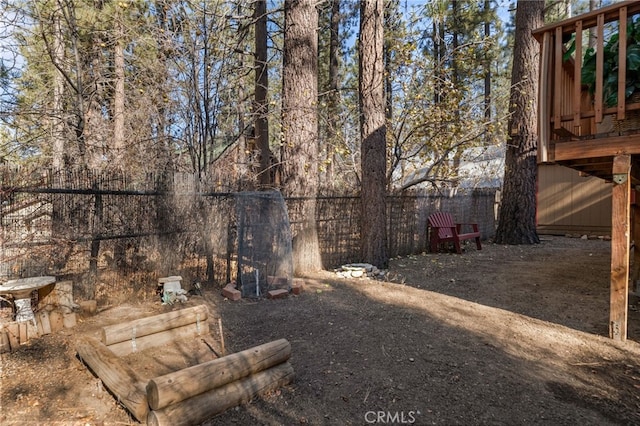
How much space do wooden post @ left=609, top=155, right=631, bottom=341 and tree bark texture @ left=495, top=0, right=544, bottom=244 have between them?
5994mm

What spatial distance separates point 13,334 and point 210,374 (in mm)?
2206

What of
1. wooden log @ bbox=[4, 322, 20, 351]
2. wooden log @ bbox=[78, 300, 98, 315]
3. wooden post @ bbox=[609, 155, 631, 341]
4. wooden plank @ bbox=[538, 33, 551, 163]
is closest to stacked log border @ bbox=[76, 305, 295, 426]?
wooden log @ bbox=[4, 322, 20, 351]

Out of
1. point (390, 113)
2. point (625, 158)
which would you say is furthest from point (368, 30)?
point (625, 158)

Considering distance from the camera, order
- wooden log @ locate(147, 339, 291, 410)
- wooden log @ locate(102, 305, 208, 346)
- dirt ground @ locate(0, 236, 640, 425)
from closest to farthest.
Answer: wooden log @ locate(147, 339, 291, 410) → dirt ground @ locate(0, 236, 640, 425) → wooden log @ locate(102, 305, 208, 346)

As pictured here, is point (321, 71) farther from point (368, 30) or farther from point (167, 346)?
point (167, 346)

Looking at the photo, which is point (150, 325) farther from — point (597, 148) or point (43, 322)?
point (597, 148)

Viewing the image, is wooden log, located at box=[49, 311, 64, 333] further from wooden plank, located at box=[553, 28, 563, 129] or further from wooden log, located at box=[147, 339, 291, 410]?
wooden plank, located at box=[553, 28, 563, 129]

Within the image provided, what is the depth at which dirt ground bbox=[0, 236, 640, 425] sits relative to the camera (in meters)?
2.39

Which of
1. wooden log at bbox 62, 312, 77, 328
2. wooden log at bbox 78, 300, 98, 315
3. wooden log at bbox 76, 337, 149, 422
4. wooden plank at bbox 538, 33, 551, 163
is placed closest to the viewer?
wooden log at bbox 76, 337, 149, 422

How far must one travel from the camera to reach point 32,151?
245 inches

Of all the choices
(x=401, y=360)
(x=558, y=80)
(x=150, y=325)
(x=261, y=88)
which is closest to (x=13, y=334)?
(x=150, y=325)

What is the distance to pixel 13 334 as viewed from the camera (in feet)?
10.6

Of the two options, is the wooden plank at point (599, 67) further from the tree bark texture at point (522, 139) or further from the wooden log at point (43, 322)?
the tree bark texture at point (522, 139)

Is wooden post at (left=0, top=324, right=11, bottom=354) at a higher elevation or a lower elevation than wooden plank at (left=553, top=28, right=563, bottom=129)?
lower
